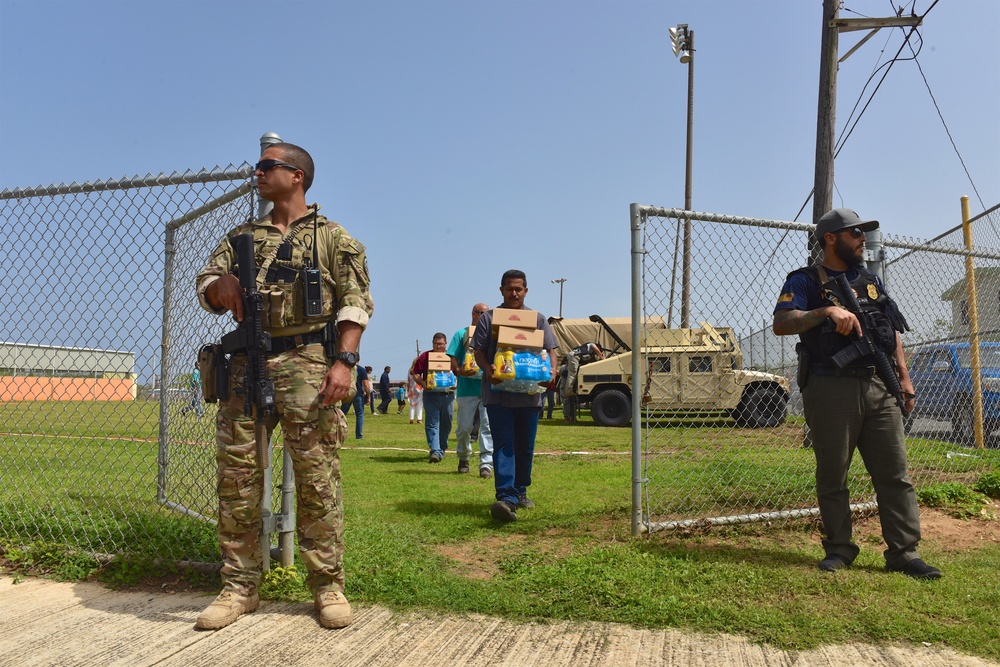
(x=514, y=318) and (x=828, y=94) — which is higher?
(x=828, y=94)

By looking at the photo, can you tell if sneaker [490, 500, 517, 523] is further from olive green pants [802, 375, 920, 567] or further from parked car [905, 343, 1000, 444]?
parked car [905, 343, 1000, 444]

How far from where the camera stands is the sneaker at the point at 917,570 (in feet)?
11.8

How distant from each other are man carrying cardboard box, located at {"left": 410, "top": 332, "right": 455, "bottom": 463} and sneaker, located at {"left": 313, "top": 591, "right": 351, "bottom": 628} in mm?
5713

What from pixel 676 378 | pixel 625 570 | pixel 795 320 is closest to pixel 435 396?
pixel 676 378

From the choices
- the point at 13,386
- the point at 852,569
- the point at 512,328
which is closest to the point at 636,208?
the point at 512,328

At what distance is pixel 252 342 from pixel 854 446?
300cm

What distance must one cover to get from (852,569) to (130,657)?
10.7ft

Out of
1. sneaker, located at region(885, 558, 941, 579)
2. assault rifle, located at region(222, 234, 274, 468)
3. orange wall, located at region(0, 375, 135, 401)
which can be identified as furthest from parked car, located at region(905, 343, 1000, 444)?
orange wall, located at region(0, 375, 135, 401)

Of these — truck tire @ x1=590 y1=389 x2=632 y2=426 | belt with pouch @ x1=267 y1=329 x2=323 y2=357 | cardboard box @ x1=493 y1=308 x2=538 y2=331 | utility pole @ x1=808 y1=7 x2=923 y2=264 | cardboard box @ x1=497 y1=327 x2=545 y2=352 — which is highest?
utility pole @ x1=808 y1=7 x2=923 y2=264

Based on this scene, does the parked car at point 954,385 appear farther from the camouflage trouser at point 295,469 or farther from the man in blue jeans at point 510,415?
the camouflage trouser at point 295,469

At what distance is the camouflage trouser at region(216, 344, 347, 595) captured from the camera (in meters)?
3.12

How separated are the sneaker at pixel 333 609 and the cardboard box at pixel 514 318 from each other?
2.57 meters

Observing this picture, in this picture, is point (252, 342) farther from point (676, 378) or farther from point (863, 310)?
point (676, 378)

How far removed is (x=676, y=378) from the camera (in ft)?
26.6
